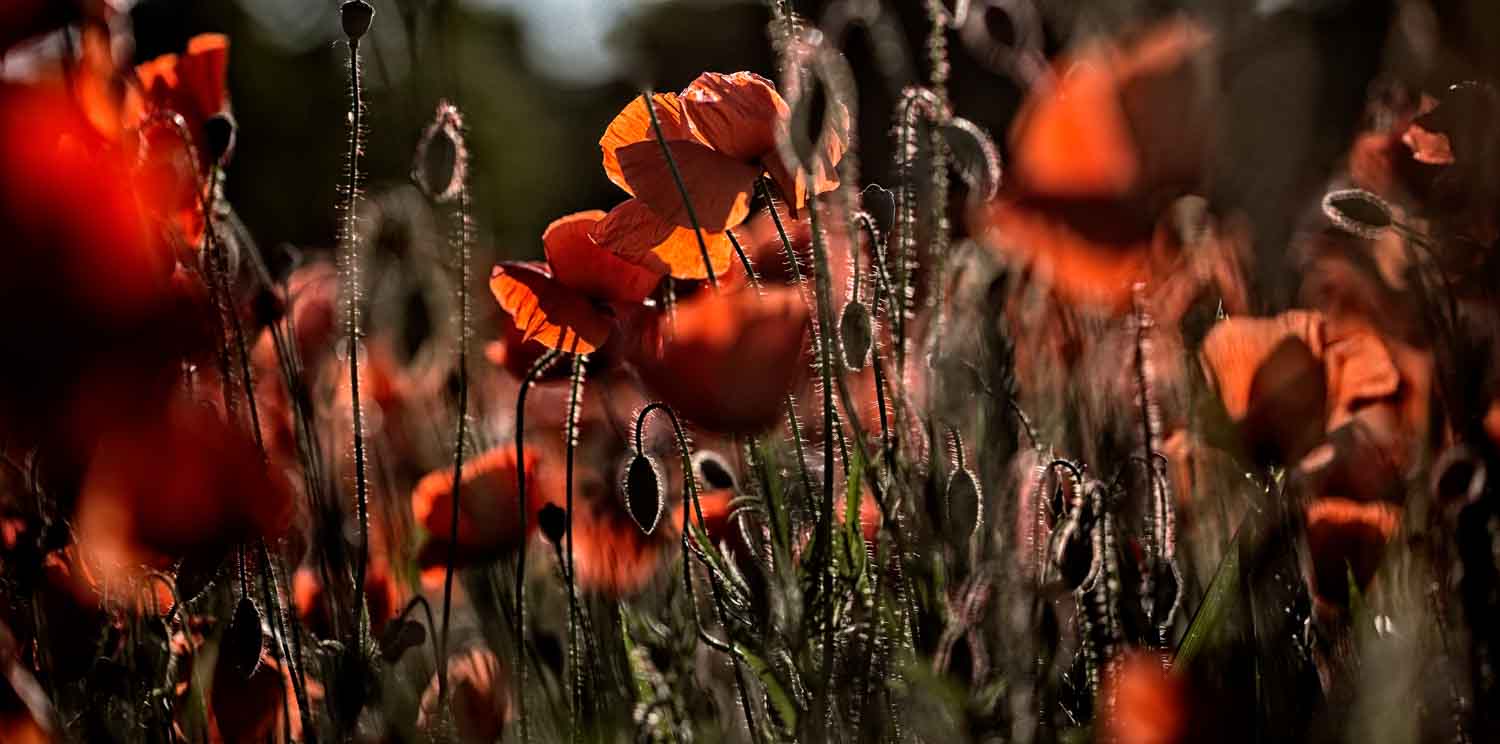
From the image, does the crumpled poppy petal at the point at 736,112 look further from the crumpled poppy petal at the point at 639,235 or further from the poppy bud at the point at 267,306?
the poppy bud at the point at 267,306

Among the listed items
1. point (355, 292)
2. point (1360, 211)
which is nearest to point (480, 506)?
point (355, 292)

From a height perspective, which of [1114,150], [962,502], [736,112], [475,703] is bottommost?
[475,703]

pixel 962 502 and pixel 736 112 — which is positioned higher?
pixel 736 112

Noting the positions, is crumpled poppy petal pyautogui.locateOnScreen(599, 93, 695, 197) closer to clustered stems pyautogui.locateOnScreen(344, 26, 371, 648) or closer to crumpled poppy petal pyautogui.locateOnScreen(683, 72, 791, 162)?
crumpled poppy petal pyautogui.locateOnScreen(683, 72, 791, 162)

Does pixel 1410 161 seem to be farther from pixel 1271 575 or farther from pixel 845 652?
pixel 845 652

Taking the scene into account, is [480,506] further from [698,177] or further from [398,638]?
[698,177]

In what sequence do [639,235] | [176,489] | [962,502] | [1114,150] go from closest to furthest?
[1114,150] → [176,489] → [962,502] → [639,235]

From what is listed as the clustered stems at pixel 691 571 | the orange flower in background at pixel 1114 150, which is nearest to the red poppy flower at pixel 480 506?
the clustered stems at pixel 691 571
